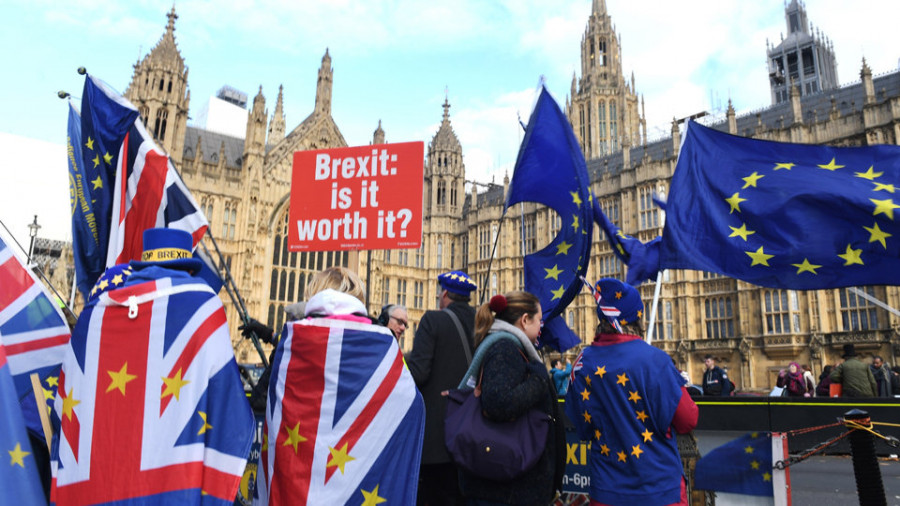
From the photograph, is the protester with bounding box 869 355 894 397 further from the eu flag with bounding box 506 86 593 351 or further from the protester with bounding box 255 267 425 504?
the protester with bounding box 255 267 425 504

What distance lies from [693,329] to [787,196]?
22.9m

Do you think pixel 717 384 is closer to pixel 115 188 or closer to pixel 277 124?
pixel 115 188

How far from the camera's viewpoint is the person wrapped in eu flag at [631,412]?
9.57 ft

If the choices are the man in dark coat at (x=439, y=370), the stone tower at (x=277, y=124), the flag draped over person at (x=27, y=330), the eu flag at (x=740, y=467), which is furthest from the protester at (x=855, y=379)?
the stone tower at (x=277, y=124)

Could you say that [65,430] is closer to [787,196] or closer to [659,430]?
[659,430]

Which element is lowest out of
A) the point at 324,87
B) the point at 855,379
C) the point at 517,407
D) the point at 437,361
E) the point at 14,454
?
the point at 855,379

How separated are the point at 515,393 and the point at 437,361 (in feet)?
3.79

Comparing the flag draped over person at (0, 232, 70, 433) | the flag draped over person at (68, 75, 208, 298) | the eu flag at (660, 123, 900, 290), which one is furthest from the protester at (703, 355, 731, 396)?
the flag draped over person at (0, 232, 70, 433)

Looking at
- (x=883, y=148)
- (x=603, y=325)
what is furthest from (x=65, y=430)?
(x=883, y=148)

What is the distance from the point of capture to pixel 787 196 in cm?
514

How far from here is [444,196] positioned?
3872 cm

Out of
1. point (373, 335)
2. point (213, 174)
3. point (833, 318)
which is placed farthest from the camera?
point (213, 174)

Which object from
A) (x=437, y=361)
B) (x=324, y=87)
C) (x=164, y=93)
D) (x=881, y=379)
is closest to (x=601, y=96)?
(x=324, y=87)

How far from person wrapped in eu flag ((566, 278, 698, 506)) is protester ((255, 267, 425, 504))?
1.02m
